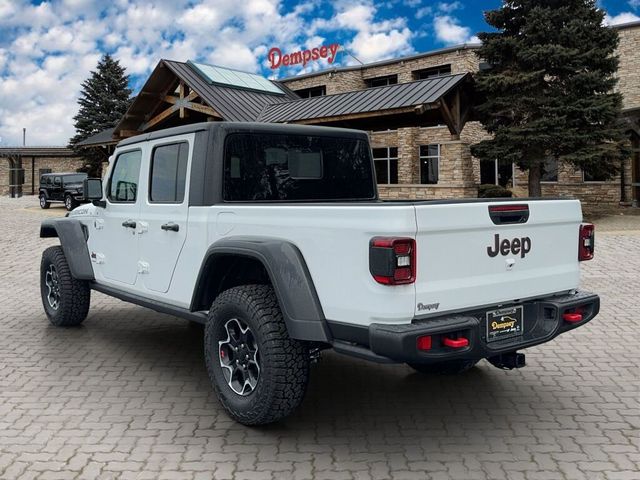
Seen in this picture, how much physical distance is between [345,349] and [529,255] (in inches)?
53.8

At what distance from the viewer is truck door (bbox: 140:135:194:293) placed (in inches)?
194

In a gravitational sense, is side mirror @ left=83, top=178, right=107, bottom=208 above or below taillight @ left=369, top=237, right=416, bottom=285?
above

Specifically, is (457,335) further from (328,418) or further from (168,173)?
(168,173)

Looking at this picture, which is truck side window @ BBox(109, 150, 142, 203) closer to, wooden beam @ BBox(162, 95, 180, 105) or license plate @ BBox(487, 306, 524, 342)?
license plate @ BBox(487, 306, 524, 342)

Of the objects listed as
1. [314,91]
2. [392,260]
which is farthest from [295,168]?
[314,91]

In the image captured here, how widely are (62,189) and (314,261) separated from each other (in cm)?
3035

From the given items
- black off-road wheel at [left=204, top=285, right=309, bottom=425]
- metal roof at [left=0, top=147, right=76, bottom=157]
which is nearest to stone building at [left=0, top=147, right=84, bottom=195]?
metal roof at [left=0, top=147, right=76, bottom=157]

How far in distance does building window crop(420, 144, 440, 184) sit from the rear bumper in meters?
29.2

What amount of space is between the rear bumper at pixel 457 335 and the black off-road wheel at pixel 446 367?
1.18m

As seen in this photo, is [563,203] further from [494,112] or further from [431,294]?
[494,112]

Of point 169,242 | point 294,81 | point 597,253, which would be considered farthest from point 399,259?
point 294,81

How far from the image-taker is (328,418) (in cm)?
448

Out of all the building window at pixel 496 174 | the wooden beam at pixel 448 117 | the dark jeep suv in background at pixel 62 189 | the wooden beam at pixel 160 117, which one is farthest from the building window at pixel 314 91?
the wooden beam at pixel 448 117

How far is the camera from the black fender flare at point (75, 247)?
6.51 metres
